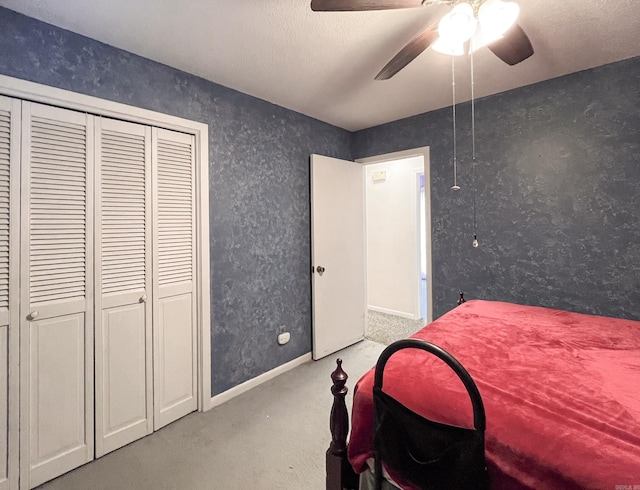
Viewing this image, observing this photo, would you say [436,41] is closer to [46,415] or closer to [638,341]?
[638,341]

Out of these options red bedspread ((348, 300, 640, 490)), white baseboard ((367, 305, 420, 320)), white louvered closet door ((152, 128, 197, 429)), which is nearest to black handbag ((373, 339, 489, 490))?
red bedspread ((348, 300, 640, 490))

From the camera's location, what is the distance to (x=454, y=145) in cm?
279

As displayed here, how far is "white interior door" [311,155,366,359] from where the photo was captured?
9.98 ft

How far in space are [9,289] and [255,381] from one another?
1725mm

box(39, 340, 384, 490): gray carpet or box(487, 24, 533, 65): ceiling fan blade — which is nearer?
box(487, 24, 533, 65): ceiling fan blade

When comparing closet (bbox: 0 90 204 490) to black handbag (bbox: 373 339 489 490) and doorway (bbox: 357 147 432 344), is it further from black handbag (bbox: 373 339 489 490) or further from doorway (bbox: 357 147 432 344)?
doorway (bbox: 357 147 432 344)

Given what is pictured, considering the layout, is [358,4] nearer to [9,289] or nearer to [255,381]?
[9,289]

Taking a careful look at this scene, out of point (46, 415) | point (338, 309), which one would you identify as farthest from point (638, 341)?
point (46, 415)

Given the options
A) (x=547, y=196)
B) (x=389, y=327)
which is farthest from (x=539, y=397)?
(x=389, y=327)

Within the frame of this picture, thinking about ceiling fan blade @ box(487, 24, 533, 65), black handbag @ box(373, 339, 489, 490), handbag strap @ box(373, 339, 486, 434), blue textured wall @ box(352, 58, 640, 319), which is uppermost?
ceiling fan blade @ box(487, 24, 533, 65)

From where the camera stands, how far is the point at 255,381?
2.56 metres

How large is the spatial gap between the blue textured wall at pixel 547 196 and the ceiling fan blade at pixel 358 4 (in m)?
1.77

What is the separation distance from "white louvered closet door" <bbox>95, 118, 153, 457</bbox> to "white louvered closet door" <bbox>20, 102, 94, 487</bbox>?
57 millimetres

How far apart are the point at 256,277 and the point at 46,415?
147 centimetres
